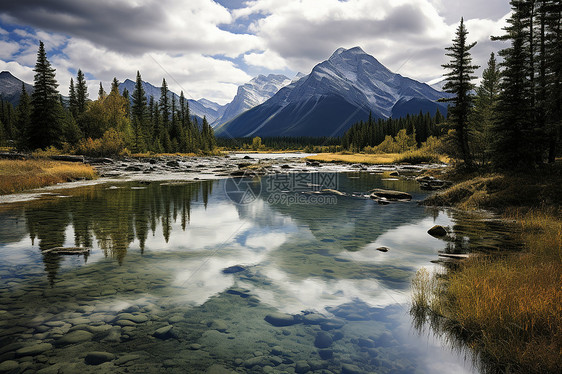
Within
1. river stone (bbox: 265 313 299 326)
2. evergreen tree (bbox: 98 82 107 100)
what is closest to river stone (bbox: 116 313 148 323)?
river stone (bbox: 265 313 299 326)

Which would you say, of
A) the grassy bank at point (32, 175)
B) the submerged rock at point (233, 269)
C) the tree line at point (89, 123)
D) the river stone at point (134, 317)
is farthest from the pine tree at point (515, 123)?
the tree line at point (89, 123)

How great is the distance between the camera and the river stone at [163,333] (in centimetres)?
554

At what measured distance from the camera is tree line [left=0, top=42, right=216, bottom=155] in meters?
48.4

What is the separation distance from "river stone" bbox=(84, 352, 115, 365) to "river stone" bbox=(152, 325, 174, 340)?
0.79m

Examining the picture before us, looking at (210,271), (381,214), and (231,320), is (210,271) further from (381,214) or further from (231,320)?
(381,214)

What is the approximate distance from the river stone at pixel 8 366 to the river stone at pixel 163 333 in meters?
1.91

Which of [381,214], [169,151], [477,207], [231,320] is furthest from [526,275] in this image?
[169,151]

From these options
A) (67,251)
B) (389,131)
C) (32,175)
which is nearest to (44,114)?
(32,175)

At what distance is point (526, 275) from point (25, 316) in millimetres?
10112

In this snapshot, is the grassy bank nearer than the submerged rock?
No

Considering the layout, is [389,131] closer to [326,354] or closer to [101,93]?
[101,93]

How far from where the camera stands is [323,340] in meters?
5.62

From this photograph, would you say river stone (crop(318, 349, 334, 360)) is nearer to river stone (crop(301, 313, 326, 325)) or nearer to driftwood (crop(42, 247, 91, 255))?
river stone (crop(301, 313, 326, 325))

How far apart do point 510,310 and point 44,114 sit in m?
60.2
